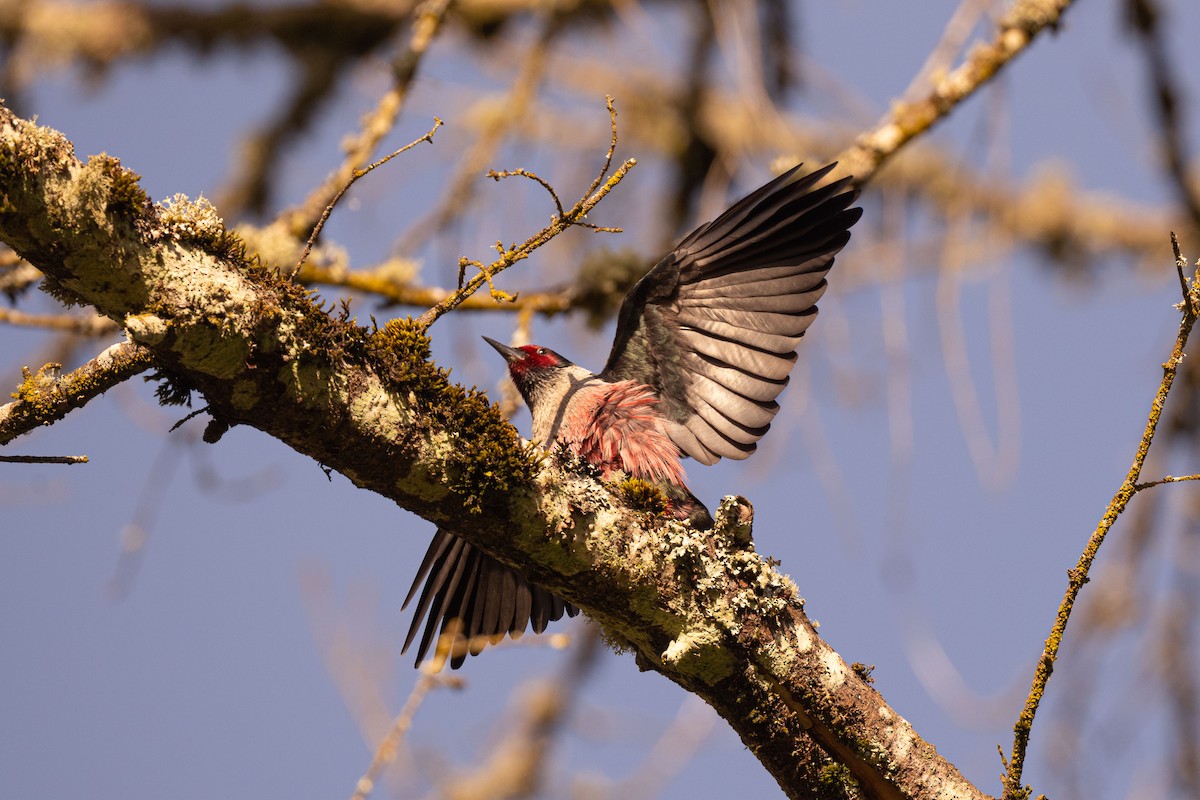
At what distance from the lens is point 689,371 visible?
3.42m

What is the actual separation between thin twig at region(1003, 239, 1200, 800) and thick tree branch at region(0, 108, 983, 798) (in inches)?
17.6

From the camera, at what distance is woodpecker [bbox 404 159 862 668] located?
3.16 m

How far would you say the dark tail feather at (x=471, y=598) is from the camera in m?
3.21

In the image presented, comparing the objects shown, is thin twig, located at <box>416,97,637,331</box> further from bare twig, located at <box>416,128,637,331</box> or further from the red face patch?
the red face patch

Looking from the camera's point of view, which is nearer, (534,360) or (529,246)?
(529,246)

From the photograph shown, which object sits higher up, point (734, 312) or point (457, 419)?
point (734, 312)

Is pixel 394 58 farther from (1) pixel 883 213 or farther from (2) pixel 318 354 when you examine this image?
(1) pixel 883 213

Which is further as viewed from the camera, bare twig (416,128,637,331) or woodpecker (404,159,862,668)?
woodpecker (404,159,862,668)

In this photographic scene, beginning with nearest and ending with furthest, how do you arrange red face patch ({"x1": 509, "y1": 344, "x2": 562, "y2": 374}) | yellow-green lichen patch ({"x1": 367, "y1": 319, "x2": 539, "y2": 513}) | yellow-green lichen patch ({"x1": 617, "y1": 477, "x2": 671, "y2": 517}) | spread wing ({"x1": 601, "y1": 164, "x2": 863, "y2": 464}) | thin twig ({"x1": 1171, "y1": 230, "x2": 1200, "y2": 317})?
thin twig ({"x1": 1171, "y1": 230, "x2": 1200, "y2": 317}) → yellow-green lichen patch ({"x1": 367, "y1": 319, "x2": 539, "y2": 513}) → yellow-green lichen patch ({"x1": 617, "y1": 477, "x2": 671, "y2": 517}) → spread wing ({"x1": 601, "y1": 164, "x2": 863, "y2": 464}) → red face patch ({"x1": 509, "y1": 344, "x2": 562, "y2": 374})

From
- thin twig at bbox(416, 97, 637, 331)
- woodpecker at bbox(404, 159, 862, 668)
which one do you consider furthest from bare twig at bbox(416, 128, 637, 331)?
woodpecker at bbox(404, 159, 862, 668)

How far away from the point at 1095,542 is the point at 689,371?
1.58 metres

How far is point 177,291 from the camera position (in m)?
1.88

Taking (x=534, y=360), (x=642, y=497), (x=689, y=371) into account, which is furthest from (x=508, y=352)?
(x=642, y=497)

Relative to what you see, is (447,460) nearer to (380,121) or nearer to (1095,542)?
(1095,542)
